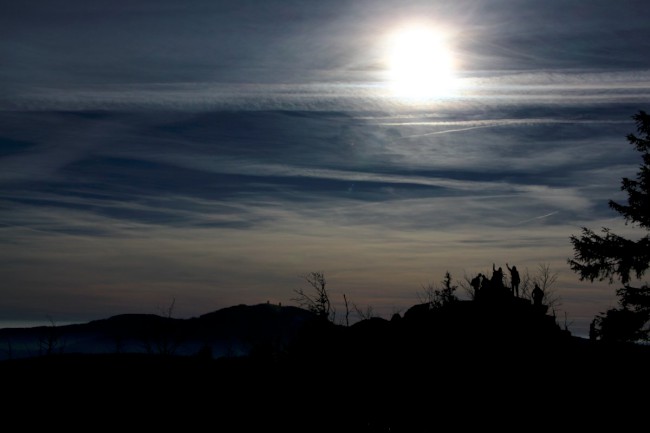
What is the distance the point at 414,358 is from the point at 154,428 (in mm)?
9392

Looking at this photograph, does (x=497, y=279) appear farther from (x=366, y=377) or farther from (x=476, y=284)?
(x=366, y=377)

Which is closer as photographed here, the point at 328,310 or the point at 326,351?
the point at 326,351

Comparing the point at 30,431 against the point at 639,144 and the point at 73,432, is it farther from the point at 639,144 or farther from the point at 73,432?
the point at 639,144

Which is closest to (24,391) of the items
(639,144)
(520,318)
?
(520,318)

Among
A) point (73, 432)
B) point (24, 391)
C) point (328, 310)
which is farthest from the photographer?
point (328, 310)

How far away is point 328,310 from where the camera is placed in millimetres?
42000

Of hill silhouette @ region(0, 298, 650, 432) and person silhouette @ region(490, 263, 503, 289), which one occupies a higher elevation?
person silhouette @ region(490, 263, 503, 289)

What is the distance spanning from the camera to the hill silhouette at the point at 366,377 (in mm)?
23031

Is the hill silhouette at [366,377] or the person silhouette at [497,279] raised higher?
the person silhouette at [497,279]

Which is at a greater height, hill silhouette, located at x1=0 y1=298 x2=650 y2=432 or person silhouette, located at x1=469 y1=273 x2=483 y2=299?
person silhouette, located at x1=469 y1=273 x2=483 y2=299

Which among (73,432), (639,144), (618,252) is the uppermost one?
(639,144)

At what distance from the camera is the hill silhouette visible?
2303cm

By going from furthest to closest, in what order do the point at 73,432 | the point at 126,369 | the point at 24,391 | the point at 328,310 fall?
the point at 328,310 < the point at 126,369 < the point at 24,391 < the point at 73,432

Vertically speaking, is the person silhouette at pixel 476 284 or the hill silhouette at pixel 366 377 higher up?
the person silhouette at pixel 476 284
